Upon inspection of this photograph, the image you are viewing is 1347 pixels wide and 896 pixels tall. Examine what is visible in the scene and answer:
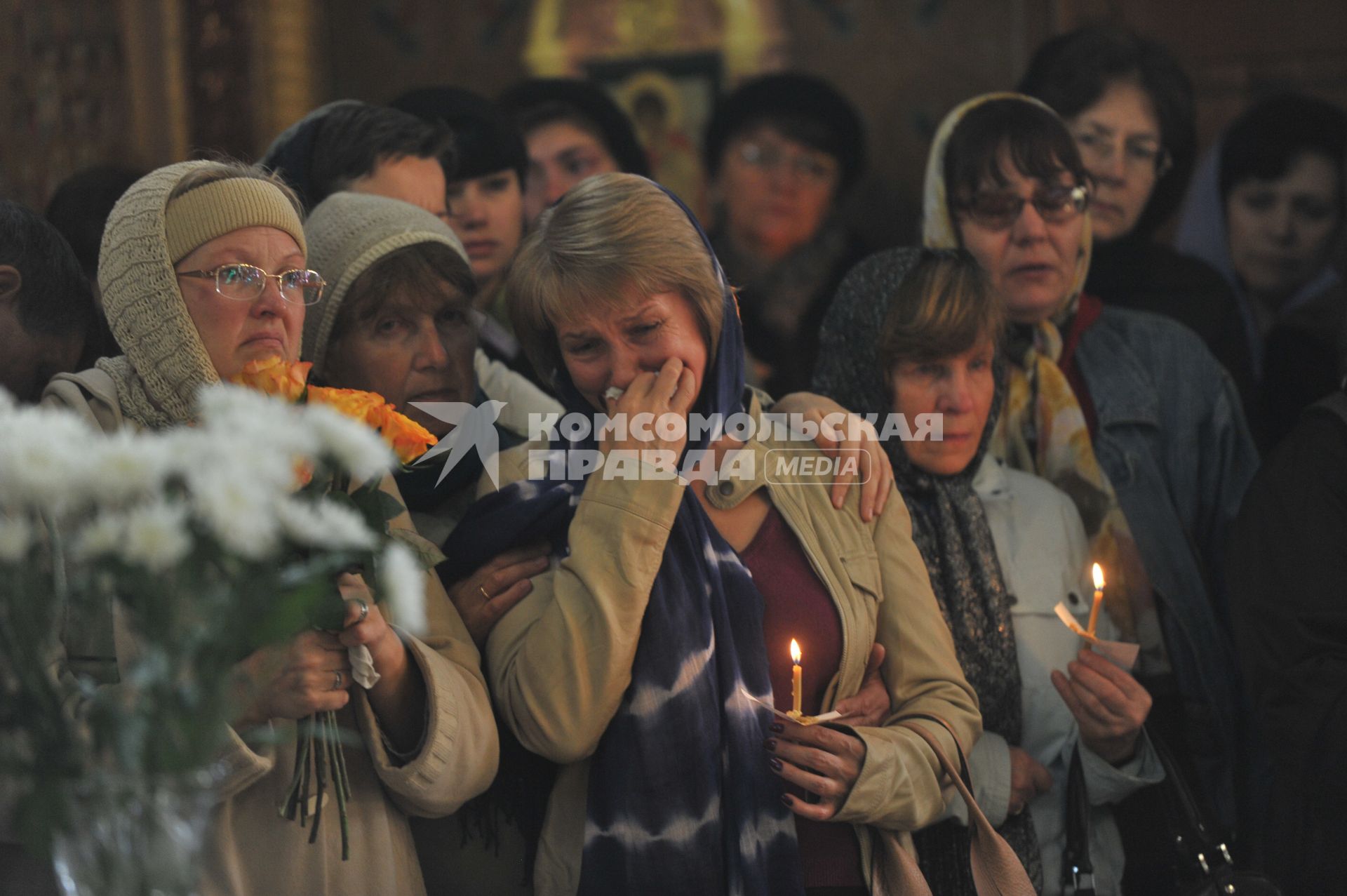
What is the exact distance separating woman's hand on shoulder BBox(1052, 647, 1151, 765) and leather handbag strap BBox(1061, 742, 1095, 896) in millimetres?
92

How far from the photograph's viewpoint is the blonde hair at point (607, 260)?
2.26 m

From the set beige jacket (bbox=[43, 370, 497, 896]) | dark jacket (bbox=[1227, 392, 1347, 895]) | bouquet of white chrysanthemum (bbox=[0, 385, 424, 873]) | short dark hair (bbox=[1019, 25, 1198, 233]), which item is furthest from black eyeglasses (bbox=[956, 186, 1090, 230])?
bouquet of white chrysanthemum (bbox=[0, 385, 424, 873])

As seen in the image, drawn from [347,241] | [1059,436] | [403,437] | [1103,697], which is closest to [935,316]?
[1059,436]

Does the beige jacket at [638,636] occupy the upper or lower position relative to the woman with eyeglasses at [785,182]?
lower

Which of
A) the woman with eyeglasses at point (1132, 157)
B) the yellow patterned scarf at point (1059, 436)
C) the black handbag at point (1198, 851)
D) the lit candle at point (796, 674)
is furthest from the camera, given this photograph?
the woman with eyeglasses at point (1132, 157)

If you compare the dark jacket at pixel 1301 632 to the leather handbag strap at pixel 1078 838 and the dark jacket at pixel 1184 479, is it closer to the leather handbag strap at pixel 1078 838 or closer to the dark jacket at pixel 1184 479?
the dark jacket at pixel 1184 479

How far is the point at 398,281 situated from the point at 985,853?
1.52 meters

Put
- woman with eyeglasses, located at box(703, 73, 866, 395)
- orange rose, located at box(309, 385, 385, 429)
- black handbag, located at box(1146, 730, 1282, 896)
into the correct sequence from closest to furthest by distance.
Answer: orange rose, located at box(309, 385, 385, 429), black handbag, located at box(1146, 730, 1282, 896), woman with eyeglasses, located at box(703, 73, 866, 395)

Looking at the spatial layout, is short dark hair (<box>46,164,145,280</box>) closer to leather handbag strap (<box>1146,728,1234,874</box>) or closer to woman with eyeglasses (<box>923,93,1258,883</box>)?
woman with eyeglasses (<box>923,93,1258,883</box>)

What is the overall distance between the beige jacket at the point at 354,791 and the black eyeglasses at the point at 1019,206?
181cm

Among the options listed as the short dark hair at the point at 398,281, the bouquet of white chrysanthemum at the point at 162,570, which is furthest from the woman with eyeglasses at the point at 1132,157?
the bouquet of white chrysanthemum at the point at 162,570

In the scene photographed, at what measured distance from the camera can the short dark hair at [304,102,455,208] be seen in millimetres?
3027

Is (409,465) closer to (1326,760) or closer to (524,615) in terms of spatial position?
(524,615)

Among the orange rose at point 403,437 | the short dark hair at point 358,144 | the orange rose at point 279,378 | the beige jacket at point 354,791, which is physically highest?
the short dark hair at point 358,144
